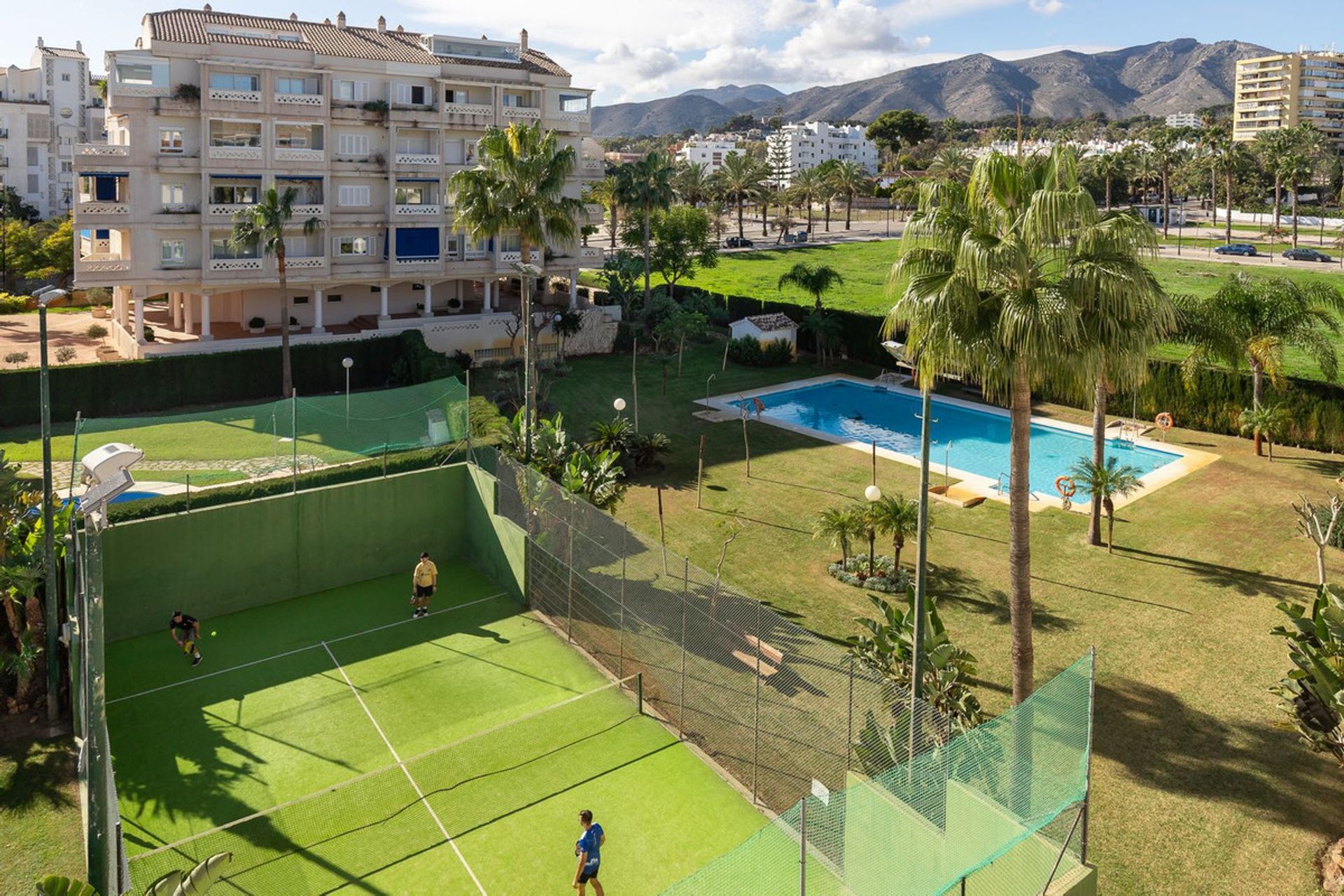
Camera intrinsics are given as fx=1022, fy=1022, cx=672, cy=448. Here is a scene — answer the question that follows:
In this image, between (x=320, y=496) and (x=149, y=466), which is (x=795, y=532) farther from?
(x=149, y=466)

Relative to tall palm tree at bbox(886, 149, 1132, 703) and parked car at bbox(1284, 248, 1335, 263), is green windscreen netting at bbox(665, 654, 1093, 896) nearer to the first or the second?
tall palm tree at bbox(886, 149, 1132, 703)

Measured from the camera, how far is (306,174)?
41.0 meters

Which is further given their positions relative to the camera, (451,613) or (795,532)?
(795,532)

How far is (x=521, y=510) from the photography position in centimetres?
2033

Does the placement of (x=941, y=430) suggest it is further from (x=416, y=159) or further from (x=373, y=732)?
(x=373, y=732)

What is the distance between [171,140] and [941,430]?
101 feet

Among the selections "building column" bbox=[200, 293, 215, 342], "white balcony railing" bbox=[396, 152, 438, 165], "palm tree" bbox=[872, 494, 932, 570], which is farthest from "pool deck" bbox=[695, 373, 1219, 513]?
"building column" bbox=[200, 293, 215, 342]

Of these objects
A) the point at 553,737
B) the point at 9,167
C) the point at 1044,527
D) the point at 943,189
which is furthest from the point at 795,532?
the point at 9,167

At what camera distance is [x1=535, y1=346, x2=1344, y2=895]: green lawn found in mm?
12969

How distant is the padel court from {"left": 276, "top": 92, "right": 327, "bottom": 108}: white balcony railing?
24.8 m

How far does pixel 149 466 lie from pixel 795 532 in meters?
14.5

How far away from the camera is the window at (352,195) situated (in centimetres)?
4247

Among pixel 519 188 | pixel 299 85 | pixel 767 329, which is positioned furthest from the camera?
pixel 767 329

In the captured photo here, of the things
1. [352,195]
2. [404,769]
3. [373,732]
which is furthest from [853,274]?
[404,769]
